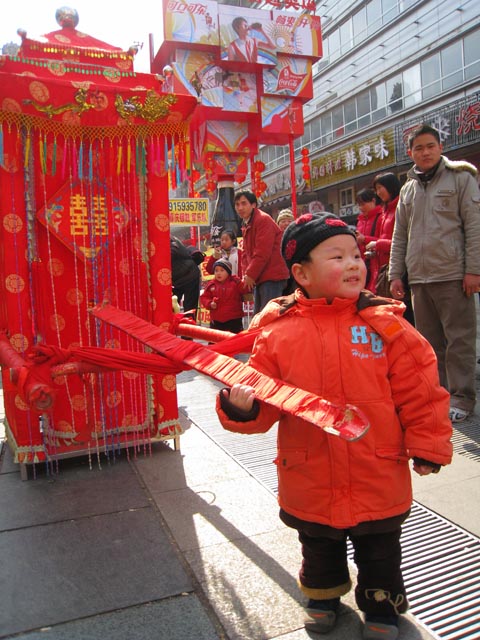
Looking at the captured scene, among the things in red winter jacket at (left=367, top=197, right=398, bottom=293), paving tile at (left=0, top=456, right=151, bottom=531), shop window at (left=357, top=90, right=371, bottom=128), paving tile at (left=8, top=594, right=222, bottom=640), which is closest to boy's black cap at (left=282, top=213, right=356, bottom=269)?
paving tile at (left=8, top=594, right=222, bottom=640)

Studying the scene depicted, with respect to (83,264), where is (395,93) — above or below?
above

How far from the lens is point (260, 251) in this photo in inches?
218

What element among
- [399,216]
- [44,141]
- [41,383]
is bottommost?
[41,383]

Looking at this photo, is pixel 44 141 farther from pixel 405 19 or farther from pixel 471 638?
pixel 405 19

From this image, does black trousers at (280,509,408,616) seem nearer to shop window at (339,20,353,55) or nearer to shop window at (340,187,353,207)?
shop window at (340,187,353,207)

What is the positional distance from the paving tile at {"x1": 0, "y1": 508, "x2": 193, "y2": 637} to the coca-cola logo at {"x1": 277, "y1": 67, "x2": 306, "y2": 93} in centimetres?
1862

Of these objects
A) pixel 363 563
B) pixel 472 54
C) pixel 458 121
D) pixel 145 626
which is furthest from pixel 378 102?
pixel 145 626

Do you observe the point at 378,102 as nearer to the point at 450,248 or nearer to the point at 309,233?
the point at 450,248

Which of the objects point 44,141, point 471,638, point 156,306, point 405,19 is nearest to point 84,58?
point 44,141

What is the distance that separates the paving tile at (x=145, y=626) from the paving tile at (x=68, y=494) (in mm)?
856

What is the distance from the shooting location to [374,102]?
903 inches

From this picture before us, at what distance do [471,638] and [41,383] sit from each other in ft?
5.84

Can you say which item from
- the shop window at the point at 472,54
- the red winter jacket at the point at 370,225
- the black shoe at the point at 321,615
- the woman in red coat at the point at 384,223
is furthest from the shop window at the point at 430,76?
the black shoe at the point at 321,615

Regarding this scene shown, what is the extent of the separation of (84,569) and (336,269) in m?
1.62
